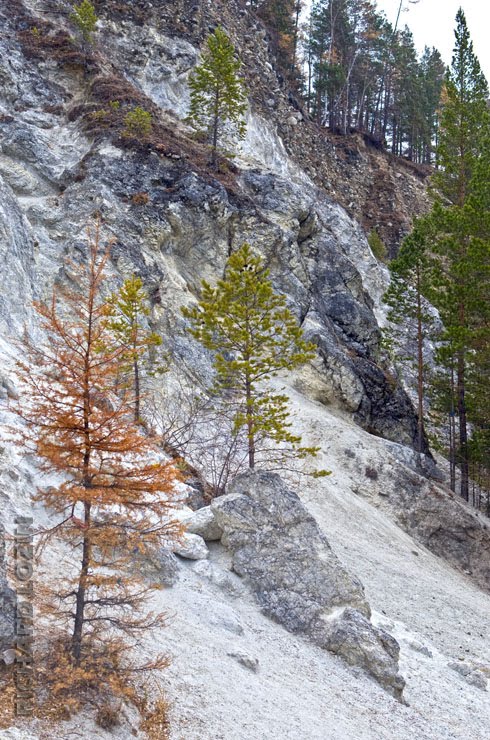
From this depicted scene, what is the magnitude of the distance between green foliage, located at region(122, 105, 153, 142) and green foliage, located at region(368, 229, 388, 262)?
23.2 meters

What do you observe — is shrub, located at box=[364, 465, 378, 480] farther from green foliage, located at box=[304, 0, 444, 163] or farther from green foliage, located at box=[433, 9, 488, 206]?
green foliage, located at box=[304, 0, 444, 163]

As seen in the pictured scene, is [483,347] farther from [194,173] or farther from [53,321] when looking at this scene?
[53,321]

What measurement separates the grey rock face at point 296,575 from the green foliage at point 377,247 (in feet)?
122

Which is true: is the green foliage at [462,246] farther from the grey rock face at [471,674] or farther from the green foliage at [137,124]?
the green foliage at [137,124]

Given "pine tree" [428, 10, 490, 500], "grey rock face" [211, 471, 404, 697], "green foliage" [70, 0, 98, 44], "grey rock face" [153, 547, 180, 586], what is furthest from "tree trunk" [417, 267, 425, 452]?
"green foliage" [70, 0, 98, 44]

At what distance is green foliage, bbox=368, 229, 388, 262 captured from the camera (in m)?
49.8

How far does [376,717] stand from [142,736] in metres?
5.10

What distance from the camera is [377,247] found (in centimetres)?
4981

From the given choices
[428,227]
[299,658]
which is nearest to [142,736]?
[299,658]

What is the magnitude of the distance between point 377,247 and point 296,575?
3955cm

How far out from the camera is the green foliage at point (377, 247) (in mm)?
49781

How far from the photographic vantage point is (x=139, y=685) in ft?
29.1

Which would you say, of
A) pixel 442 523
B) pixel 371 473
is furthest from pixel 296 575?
pixel 442 523

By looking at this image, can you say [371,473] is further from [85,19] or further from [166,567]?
[85,19]
